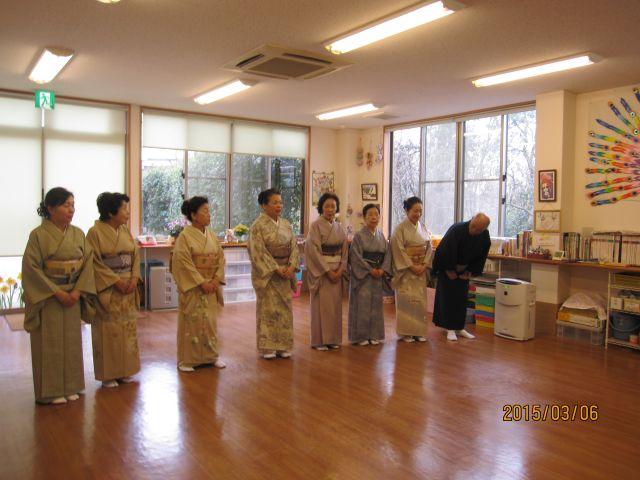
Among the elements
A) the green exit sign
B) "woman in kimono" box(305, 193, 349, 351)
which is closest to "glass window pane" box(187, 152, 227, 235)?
the green exit sign

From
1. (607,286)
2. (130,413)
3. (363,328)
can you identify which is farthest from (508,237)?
(130,413)

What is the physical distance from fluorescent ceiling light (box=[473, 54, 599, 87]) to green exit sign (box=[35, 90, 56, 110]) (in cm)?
477

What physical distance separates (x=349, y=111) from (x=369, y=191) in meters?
1.86

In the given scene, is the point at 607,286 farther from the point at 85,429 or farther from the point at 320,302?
the point at 85,429

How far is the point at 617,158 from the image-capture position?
226 inches

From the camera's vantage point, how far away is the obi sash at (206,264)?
4.42 metres

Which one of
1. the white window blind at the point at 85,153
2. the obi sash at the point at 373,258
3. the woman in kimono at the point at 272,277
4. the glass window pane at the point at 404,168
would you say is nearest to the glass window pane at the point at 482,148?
the glass window pane at the point at 404,168

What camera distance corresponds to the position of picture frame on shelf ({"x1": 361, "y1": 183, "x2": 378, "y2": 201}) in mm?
8680

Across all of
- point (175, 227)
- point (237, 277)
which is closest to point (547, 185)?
point (237, 277)

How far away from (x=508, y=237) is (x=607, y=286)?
137 centimetres

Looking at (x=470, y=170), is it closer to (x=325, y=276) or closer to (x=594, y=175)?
(x=594, y=175)

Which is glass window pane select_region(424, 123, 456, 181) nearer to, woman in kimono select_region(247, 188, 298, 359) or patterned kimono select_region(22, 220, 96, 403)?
woman in kimono select_region(247, 188, 298, 359)

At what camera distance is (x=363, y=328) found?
5.38m

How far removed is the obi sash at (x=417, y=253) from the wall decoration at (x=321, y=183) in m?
3.46
